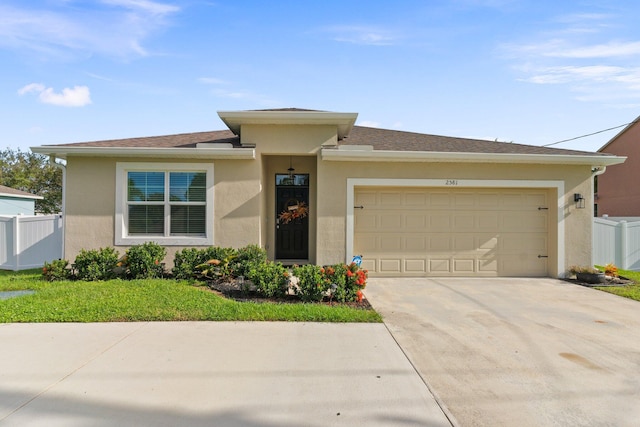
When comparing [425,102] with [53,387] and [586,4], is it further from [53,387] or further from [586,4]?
[53,387]

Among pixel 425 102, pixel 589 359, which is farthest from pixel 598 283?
pixel 425 102

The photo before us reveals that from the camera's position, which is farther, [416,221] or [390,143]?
[390,143]

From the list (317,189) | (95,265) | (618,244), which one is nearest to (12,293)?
(95,265)

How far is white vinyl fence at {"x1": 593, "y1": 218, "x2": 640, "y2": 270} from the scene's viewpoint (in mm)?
10664

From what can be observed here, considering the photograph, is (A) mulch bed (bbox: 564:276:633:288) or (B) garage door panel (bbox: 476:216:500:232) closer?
(A) mulch bed (bbox: 564:276:633:288)

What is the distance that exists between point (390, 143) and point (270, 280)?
5.46 metres

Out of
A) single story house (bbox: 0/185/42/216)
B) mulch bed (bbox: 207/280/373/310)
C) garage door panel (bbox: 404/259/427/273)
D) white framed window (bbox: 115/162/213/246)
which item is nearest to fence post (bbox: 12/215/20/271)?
white framed window (bbox: 115/162/213/246)

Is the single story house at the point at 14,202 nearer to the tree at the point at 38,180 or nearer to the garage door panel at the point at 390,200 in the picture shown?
the tree at the point at 38,180

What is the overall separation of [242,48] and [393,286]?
307 inches

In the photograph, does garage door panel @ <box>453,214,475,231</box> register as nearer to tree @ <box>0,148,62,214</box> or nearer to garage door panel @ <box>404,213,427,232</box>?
garage door panel @ <box>404,213,427,232</box>

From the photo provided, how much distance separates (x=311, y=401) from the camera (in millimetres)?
3049

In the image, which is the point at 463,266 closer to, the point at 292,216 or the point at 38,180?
the point at 292,216

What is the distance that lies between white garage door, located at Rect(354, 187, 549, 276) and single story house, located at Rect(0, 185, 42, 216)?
21749 mm

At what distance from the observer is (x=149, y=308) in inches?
221
